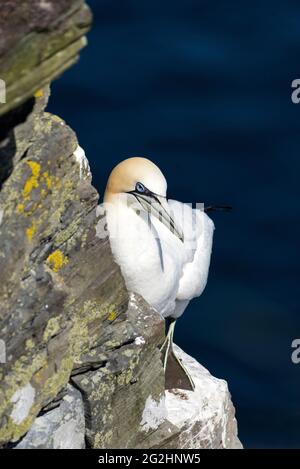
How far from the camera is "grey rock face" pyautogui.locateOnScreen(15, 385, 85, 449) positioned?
27.1 feet

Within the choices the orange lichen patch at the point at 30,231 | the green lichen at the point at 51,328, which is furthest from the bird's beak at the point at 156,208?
the orange lichen patch at the point at 30,231

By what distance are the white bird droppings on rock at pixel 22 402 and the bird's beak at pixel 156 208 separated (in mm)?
2660

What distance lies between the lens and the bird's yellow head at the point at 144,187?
33.1ft

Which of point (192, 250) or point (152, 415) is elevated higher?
point (152, 415)

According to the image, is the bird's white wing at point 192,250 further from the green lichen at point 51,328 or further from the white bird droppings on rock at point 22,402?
the white bird droppings on rock at point 22,402

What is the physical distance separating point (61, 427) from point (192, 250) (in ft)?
12.2

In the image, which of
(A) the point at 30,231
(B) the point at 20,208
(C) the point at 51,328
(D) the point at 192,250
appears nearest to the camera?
(B) the point at 20,208

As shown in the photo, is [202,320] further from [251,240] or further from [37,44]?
[37,44]

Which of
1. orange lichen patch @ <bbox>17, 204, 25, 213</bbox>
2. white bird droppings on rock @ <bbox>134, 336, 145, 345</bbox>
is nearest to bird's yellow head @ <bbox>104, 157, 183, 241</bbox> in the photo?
white bird droppings on rock @ <bbox>134, 336, 145, 345</bbox>

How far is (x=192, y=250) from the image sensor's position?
39.4ft

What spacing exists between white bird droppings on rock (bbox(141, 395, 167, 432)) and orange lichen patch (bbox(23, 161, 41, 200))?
2517 mm

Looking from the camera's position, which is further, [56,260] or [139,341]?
[139,341]

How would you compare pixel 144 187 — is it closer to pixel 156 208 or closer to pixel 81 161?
pixel 156 208

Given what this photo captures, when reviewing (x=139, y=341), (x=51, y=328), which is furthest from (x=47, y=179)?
(x=139, y=341)
